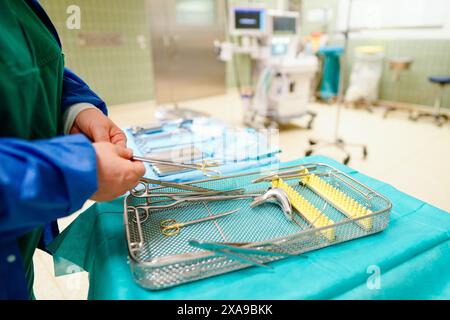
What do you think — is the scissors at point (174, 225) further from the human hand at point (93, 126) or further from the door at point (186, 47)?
the door at point (186, 47)

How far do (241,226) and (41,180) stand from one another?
44cm

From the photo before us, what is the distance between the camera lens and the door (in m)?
4.89

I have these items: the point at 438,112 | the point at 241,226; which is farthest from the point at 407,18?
the point at 241,226

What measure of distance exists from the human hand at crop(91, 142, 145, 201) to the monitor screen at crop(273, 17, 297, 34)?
3.33 m

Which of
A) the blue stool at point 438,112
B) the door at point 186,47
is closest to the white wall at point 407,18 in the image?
the blue stool at point 438,112

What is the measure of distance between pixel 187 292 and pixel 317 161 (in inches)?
28.4

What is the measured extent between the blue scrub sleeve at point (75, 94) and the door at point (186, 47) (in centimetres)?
423

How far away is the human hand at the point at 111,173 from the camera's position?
1.83 ft

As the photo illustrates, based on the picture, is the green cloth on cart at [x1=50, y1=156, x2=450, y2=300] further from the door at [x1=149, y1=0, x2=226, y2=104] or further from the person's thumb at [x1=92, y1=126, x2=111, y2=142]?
the door at [x1=149, y1=0, x2=226, y2=104]

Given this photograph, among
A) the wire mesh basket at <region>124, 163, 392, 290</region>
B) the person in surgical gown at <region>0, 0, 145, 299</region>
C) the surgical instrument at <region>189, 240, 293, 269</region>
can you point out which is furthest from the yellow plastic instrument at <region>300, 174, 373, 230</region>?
the person in surgical gown at <region>0, 0, 145, 299</region>

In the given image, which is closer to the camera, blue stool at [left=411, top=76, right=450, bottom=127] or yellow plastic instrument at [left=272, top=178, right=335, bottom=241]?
yellow plastic instrument at [left=272, top=178, right=335, bottom=241]

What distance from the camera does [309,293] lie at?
1.84 feet

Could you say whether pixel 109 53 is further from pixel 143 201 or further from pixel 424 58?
pixel 424 58

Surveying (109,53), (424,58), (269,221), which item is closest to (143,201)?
(269,221)
